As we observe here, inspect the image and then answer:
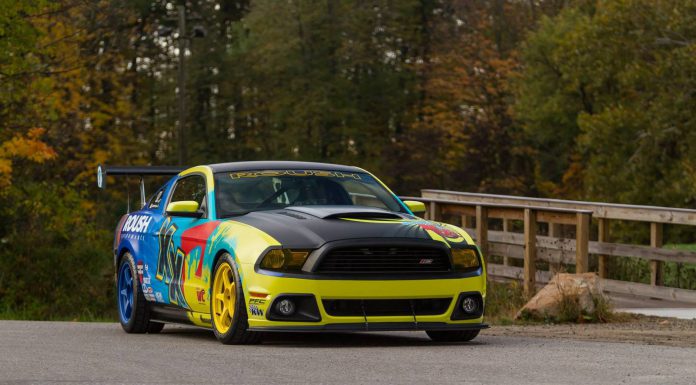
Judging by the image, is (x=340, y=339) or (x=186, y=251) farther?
(x=340, y=339)

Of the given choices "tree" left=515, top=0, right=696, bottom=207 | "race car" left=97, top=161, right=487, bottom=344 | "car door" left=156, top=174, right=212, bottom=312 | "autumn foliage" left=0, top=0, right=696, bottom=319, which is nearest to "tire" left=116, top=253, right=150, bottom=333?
"car door" left=156, top=174, right=212, bottom=312

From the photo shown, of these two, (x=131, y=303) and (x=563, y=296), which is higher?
(x=131, y=303)

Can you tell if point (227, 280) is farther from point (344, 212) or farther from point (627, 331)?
Answer: point (627, 331)

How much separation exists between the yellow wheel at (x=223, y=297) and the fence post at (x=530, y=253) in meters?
7.69

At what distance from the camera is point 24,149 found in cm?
3625

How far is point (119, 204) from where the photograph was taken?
49.8 m

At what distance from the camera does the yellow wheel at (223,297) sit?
11.9 m

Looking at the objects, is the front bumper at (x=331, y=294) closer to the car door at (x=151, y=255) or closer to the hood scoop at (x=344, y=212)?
the hood scoop at (x=344, y=212)

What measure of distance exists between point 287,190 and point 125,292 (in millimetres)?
2498

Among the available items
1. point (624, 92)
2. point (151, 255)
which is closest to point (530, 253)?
point (151, 255)

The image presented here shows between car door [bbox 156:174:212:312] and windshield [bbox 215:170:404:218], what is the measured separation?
22 cm

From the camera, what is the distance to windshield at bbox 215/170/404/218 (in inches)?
503

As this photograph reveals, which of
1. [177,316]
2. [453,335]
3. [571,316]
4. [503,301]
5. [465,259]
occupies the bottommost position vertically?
[503,301]

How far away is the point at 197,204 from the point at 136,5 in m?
53.4
